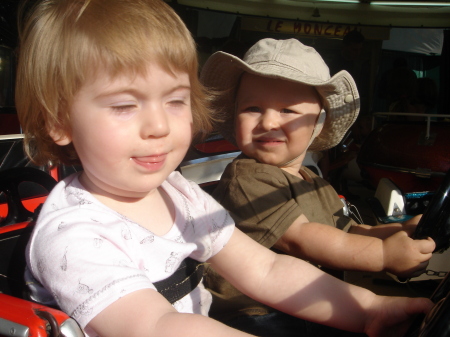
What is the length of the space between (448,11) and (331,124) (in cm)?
257

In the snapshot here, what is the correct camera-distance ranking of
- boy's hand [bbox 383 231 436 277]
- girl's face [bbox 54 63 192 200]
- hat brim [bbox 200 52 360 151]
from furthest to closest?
hat brim [bbox 200 52 360 151]
boy's hand [bbox 383 231 436 277]
girl's face [bbox 54 63 192 200]

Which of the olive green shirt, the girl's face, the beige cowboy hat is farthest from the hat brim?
the girl's face

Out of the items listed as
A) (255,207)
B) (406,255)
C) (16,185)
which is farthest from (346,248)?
(16,185)

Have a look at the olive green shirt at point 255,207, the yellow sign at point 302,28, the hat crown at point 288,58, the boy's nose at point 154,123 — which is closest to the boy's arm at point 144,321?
the boy's nose at point 154,123

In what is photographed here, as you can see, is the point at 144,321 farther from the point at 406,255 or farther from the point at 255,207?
the point at 406,255

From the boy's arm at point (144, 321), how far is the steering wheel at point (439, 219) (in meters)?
0.61

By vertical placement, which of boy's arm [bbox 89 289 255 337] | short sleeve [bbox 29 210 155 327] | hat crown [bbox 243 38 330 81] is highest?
hat crown [bbox 243 38 330 81]

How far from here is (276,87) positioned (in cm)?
158

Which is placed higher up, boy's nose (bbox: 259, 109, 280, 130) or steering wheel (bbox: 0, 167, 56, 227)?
boy's nose (bbox: 259, 109, 280, 130)

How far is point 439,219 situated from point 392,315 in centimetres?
27

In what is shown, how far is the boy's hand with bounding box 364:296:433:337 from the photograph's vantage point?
108cm

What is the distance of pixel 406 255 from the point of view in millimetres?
1322

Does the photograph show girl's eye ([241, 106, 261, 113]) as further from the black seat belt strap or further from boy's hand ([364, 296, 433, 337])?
boy's hand ([364, 296, 433, 337])

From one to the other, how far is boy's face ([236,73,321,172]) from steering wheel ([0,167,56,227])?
70 centimetres
